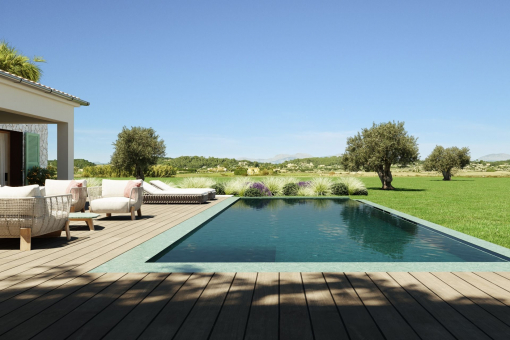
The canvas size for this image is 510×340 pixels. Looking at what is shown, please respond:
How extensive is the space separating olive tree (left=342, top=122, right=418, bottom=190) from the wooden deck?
19.6 m

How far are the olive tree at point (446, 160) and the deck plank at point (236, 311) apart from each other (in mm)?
41366

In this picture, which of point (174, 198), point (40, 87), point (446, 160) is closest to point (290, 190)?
point (174, 198)

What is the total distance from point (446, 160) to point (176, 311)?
42.3m

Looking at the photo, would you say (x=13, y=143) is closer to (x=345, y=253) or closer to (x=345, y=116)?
(x=345, y=253)

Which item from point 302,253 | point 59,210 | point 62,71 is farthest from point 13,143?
point 302,253

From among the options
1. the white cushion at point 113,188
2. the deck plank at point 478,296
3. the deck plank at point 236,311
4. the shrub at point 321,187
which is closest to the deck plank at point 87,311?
the deck plank at point 236,311

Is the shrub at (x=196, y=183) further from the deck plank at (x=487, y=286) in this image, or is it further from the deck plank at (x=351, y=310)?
the deck plank at (x=487, y=286)

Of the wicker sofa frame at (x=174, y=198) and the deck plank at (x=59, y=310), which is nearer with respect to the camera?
the deck plank at (x=59, y=310)

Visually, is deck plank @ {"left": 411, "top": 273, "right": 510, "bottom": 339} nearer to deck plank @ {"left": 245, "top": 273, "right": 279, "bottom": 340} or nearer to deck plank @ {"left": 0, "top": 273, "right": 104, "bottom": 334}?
deck plank @ {"left": 245, "top": 273, "right": 279, "bottom": 340}

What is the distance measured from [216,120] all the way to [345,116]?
1287 cm

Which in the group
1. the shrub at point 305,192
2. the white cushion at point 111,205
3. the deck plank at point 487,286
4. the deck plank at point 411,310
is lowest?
the deck plank at point 487,286

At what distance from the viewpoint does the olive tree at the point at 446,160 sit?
39344mm

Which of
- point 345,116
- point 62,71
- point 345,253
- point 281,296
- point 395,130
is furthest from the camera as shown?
point 345,116

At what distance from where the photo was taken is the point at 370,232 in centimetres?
740
